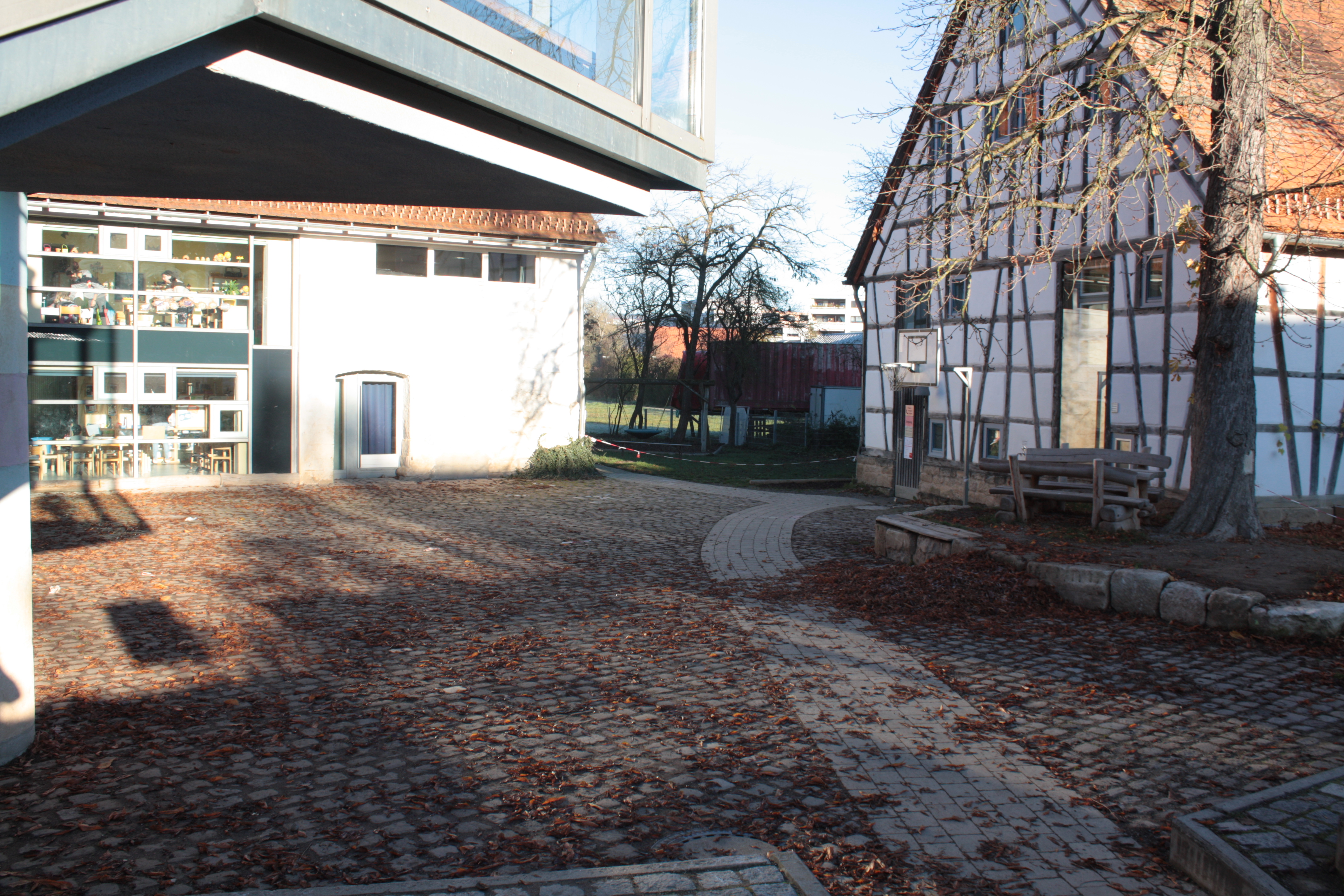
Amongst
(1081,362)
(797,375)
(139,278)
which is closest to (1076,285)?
(1081,362)

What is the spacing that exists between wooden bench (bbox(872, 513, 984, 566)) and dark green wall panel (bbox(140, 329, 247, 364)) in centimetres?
1237

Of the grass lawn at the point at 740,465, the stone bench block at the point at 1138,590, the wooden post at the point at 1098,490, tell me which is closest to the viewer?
the stone bench block at the point at 1138,590

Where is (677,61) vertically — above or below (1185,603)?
above

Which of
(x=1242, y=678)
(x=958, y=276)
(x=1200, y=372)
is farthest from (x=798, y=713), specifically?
(x=958, y=276)

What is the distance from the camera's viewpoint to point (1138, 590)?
7.75 metres

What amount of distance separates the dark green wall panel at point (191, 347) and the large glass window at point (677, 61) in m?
15.0

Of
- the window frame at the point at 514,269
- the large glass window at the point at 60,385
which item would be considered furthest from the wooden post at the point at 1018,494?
the large glass window at the point at 60,385

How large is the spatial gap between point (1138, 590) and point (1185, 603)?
40 centimetres

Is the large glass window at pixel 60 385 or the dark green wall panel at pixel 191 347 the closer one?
the large glass window at pixel 60 385

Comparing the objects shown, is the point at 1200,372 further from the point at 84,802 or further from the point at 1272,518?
the point at 84,802

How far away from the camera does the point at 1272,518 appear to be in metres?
12.4

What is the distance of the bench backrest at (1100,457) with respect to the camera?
10.6 m

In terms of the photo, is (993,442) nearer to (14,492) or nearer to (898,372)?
(898,372)

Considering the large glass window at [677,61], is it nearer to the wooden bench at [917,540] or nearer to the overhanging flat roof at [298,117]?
the overhanging flat roof at [298,117]
